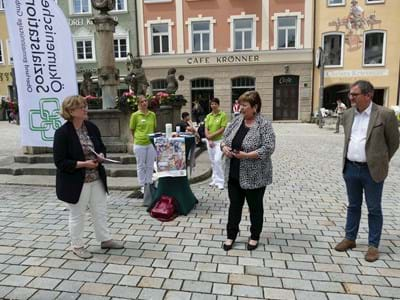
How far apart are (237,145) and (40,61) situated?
3711mm

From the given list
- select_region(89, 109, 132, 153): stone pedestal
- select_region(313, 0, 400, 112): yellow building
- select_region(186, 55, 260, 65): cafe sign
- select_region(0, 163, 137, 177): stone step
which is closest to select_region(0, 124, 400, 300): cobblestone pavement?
select_region(0, 163, 137, 177): stone step

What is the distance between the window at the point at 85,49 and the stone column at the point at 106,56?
1672cm

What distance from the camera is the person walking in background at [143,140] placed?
591 centimetres

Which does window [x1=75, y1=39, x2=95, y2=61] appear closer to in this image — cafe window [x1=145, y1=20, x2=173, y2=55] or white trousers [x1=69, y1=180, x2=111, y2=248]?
cafe window [x1=145, y1=20, x2=173, y2=55]

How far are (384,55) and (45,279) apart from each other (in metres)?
23.3

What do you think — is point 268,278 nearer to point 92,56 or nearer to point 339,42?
point 339,42

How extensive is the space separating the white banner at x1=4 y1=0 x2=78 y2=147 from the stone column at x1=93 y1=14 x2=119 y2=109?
9.97 ft

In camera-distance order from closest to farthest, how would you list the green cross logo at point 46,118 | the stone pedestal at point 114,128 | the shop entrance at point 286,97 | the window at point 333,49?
the green cross logo at point 46,118, the stone pedestal at point 114,128, the window at point 333,49, the shop entrance at point 286,97

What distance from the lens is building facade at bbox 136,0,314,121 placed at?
2225 cm

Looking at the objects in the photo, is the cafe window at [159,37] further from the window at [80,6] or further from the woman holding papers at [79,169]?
the woman holding papers at [79,169]

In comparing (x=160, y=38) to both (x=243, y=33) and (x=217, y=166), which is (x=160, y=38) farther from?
(x=217, y=166)

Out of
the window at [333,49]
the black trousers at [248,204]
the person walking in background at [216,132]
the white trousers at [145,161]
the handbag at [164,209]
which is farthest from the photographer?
the window at [333,49]

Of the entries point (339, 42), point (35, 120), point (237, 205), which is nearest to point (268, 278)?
point (237, 205)

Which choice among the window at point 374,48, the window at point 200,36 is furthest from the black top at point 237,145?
the window at point 374,48
